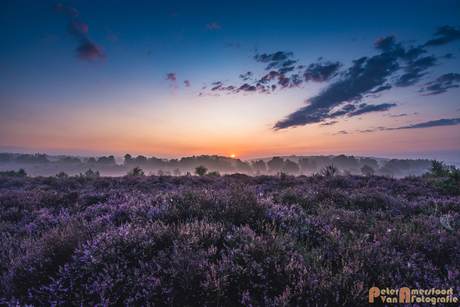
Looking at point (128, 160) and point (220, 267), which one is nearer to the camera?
point (220, 267)

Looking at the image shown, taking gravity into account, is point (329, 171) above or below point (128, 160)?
above

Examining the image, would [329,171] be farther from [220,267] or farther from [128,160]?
[128,160]

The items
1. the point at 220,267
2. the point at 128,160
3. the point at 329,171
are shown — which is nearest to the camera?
the point at 220,267

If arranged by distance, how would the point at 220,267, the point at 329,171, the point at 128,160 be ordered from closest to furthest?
the point at 220,267 → the point at 329,171 → the point at 128,160

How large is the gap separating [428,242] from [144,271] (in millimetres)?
4522

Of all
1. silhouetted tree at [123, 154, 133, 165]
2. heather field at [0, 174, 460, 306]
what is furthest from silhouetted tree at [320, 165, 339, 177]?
silhouetted tree at [123, 154, 133, 165]

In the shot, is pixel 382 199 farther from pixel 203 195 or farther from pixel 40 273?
pixel 40 273

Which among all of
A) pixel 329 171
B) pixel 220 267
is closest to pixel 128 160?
pixel 329 171

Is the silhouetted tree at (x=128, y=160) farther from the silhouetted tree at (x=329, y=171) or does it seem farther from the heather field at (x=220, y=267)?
the heather field at (x=220, y=267)

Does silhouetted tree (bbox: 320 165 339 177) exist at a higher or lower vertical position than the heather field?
higher

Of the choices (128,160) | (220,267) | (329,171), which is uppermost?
(329,171)

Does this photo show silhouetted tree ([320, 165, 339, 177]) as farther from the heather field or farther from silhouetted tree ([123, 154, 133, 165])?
silhouetted tree ([123, 154, 133, 165])

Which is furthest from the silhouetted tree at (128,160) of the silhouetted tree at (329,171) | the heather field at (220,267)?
the heather field at (220,267)

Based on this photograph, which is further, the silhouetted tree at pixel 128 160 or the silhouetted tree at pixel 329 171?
the silhouetted tree at pixel 128 160
